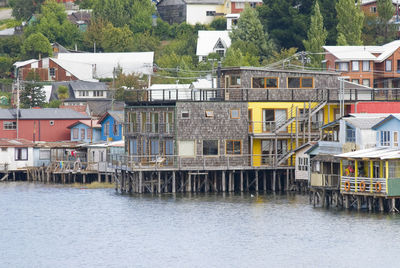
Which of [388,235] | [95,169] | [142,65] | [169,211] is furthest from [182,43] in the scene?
[388,235]

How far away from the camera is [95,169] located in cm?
9669

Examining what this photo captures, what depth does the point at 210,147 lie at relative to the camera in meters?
82.3

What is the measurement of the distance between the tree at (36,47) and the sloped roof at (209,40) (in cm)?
2240

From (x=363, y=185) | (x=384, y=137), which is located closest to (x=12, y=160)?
(x=384, y=137)

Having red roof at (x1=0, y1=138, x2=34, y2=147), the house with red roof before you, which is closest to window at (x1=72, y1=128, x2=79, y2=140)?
the house with red roof

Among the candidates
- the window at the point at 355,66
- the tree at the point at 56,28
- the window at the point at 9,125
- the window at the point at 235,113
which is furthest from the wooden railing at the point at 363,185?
the tree at the point at 56,28

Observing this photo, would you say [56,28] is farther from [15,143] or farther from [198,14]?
[15,143]

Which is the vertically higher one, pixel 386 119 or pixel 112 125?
pixel 112 125

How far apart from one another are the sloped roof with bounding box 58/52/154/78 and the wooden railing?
8991 centimetres

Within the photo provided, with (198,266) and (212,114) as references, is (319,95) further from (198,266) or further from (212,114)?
(198,266)

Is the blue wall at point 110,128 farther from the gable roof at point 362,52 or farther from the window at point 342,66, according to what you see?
the window at point 342,66

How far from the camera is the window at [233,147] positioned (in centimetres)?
8262

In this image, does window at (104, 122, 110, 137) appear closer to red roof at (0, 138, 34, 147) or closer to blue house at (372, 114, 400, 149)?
red roof at (0, 138, 34, 147)

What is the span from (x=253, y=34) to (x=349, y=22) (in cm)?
1907
